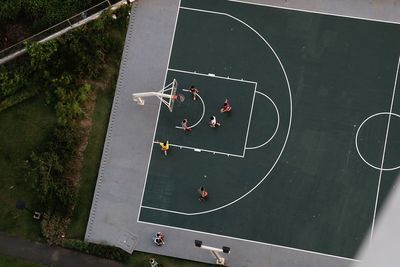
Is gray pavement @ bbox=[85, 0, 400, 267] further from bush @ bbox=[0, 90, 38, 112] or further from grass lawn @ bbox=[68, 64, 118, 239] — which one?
bush @ bbox=[0, 90, 38, 112]

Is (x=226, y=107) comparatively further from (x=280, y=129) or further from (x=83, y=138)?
(x=83, y=138)

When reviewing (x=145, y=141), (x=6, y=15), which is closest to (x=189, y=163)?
(x=145, y=141)

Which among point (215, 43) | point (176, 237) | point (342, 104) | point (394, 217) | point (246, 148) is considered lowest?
point (176, 237)

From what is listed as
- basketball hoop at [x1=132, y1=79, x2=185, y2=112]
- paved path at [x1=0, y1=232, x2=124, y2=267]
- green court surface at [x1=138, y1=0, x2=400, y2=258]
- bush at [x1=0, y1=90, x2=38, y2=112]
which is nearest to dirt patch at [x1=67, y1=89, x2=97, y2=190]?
basketball hoop at [x1=132, y1=79, x2=185, y2=112]

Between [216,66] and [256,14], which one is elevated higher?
[256,14]

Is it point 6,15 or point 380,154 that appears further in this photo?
point 6,15

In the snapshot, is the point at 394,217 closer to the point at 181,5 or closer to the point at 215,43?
the point at 215,43

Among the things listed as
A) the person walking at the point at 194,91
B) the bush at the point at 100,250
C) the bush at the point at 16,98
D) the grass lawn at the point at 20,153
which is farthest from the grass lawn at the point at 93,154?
the person walking at the point at 194,91
